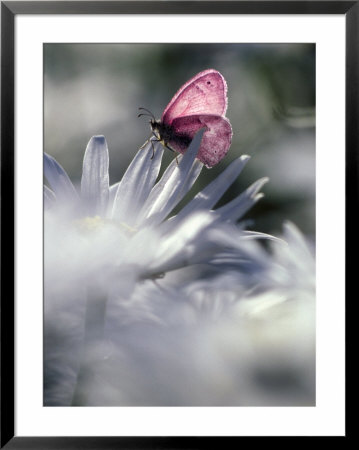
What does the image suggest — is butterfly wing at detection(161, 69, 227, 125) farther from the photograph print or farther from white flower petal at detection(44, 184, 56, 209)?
white flower petal at detection(44, 184, 56, 209)

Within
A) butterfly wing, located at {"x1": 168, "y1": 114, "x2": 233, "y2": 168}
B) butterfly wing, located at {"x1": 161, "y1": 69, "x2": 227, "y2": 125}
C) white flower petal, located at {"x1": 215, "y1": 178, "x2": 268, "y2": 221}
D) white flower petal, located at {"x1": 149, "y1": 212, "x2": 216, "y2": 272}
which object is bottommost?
white flower petal, located at {"x1": 149, "y1": 212, "x2": 216, "y2": 272}

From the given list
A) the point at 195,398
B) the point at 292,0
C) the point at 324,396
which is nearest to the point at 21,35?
the point at 292,0

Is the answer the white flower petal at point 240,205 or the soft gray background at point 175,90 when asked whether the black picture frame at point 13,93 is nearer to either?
the soft gray background at point 175,90

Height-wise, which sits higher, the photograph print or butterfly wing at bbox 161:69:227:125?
butterfly wing at bbox 161:69:227:125

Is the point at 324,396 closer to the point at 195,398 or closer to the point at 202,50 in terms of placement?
the point at 195,398

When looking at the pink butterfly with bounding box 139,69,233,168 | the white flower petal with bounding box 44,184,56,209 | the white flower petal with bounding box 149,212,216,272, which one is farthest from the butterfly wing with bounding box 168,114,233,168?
the white flower petal with bounding box 44,184,56,209

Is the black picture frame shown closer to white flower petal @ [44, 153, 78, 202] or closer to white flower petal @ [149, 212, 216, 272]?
white flower petal @ [44, 153, 78, 202]
